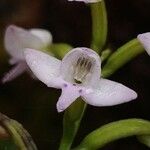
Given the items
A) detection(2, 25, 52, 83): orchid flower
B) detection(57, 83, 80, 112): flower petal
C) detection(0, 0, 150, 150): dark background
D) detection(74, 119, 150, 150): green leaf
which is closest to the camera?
detection(57, 83, 80, 112): flower petal

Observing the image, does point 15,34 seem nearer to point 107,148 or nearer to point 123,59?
point 123,59

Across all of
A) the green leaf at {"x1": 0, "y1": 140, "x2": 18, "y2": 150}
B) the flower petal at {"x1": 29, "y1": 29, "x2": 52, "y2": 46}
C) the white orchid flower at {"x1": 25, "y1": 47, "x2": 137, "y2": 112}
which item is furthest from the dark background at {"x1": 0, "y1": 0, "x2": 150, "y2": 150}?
the white orchid flower at {"x1": 25, "y1": 47, "x2": 137, "y2": 112}

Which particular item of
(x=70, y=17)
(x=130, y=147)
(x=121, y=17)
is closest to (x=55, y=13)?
(x=70, y=17)

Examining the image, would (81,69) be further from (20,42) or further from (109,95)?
(20,42)

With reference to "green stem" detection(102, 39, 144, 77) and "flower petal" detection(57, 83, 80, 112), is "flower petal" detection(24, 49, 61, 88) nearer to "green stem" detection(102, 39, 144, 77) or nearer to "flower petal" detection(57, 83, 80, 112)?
"flower petal" detection(57, 83, 80, 112)

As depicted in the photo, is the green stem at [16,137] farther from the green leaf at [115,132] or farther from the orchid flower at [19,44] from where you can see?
the orchid flower at [19,44]

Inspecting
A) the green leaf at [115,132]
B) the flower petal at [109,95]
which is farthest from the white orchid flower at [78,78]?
the green leaf at [115,132]
